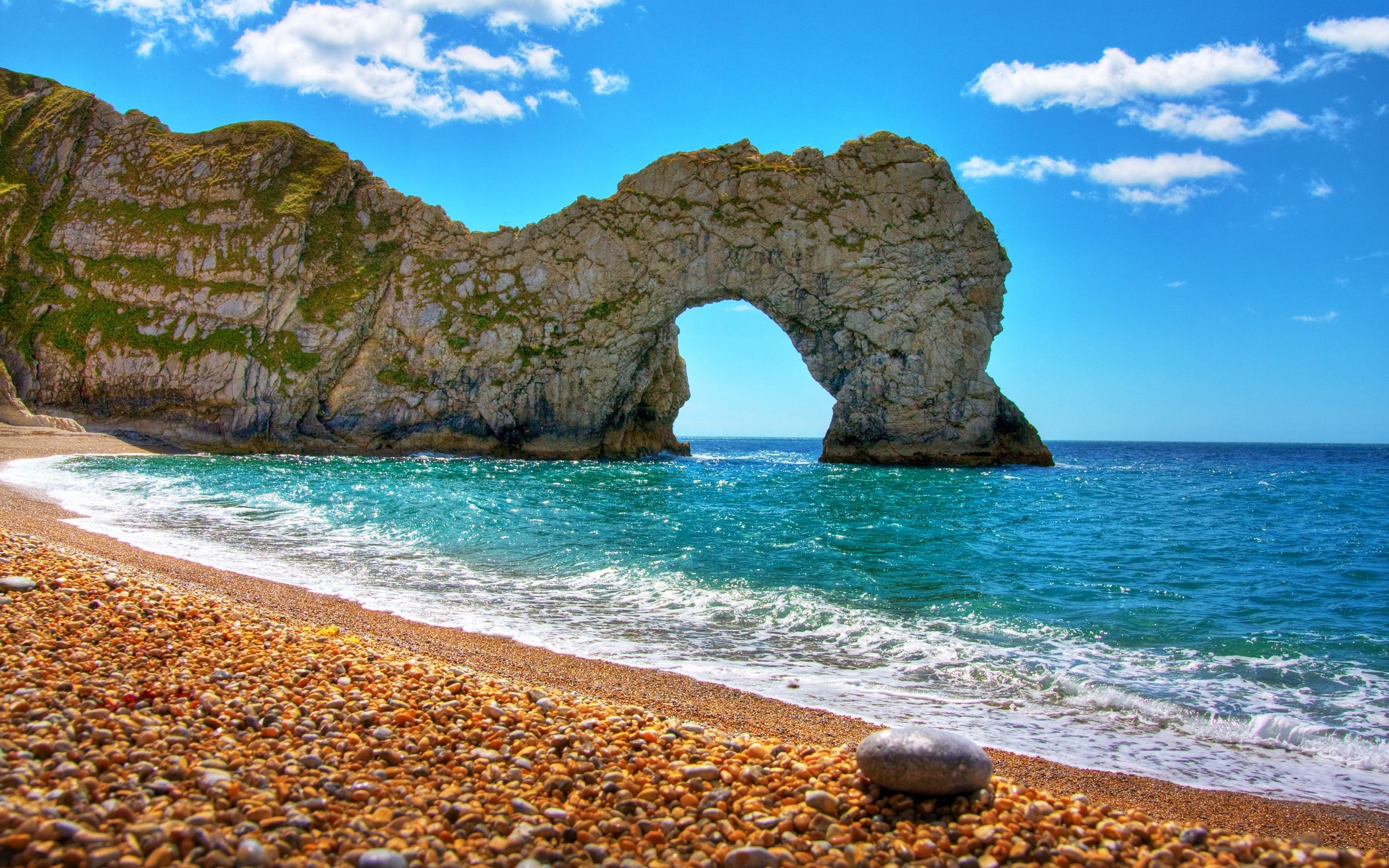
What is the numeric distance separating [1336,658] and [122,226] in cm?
6054

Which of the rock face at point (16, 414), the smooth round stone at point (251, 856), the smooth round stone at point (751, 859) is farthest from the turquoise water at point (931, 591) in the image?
the rock face at point (16, 414)

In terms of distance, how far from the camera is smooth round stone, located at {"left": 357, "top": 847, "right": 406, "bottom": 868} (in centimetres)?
290

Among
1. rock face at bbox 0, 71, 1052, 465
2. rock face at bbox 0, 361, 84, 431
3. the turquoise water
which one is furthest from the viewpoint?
rock face at bbox 0, 71, 1052, 465

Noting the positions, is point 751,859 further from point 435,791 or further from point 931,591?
point 931,591

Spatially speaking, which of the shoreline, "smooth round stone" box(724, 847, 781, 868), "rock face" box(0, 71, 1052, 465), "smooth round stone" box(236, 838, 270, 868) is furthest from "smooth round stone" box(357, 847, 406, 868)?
"rock face" box(0, 71, 1052, 465)

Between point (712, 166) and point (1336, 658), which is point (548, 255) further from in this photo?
point (1336, 658)

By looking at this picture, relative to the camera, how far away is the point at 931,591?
10.8m

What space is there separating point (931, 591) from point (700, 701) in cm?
560


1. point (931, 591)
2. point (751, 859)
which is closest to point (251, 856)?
point (751, 859)

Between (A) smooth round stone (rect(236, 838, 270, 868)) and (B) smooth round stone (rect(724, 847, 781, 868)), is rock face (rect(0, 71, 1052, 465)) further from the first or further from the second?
(A) smooth round stone (rect(236, 838, 270, 868))

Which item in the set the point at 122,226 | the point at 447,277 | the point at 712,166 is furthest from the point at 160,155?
the point at 712,166

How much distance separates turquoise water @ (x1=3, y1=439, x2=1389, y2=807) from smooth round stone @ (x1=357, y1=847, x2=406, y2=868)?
4177mm

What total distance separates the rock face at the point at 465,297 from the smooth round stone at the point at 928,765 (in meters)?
Result: 42.9

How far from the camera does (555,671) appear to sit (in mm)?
6891
